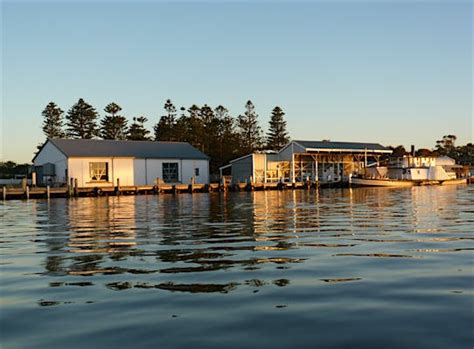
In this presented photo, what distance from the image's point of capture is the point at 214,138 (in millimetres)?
88000

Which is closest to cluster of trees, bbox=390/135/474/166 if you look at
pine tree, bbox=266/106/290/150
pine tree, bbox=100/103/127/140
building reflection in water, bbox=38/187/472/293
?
pine tree, bbox=266/106/290/150

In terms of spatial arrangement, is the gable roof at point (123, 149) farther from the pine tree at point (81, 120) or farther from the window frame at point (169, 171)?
the pine tree at point (81, 120)

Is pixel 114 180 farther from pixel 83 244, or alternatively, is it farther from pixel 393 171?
pixel 83 244

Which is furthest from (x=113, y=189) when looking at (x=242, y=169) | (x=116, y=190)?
(x=242, y=169)

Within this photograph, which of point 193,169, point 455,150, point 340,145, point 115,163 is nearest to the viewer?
point 115,163

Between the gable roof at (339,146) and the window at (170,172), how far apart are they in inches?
597

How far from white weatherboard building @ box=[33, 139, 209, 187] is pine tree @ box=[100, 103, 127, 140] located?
99.2 feet

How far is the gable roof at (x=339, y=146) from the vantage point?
64500 mm

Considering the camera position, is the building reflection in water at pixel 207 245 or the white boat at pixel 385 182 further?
the white boat at pixel 385 182

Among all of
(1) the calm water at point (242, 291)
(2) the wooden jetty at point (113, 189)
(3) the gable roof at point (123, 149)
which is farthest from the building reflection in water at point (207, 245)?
(3) the gable roof at point (123, 149)

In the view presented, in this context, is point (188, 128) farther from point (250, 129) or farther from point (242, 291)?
point (242, 291)

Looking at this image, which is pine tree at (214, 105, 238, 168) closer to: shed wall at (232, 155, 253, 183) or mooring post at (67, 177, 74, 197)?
shed wall at (232, 155, 253, 183)

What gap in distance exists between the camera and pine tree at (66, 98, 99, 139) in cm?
9294

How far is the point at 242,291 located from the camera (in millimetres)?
7504
